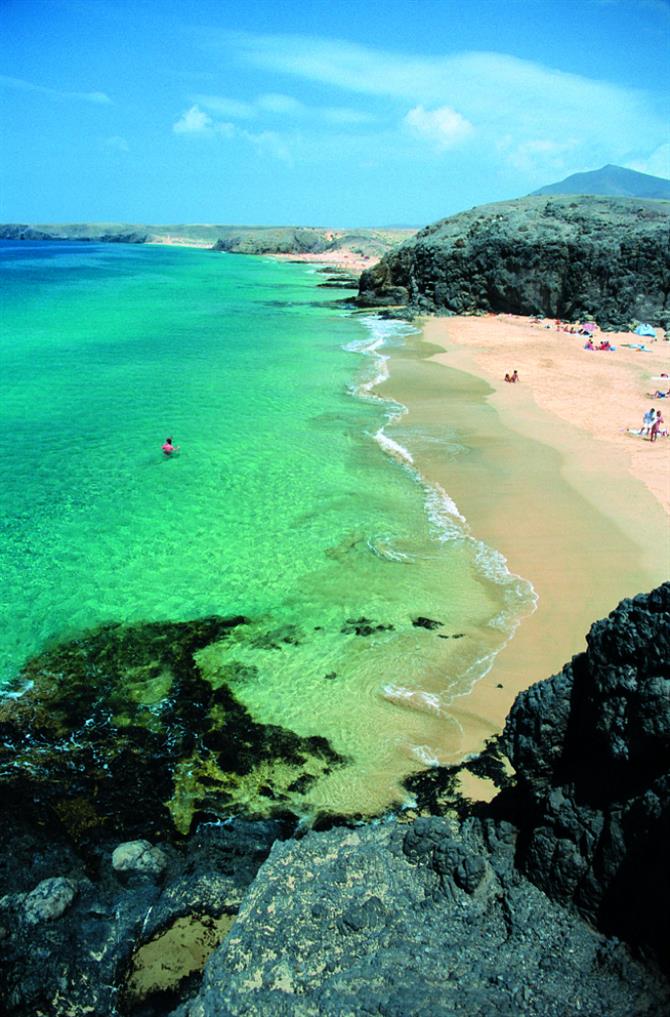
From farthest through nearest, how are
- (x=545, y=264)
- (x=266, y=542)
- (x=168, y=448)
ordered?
1. (x=545, y=264)
2. (x=168, y=448)
3. (x=266, y=542)

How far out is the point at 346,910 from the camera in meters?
5.30

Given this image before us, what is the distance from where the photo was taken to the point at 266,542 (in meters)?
14.6

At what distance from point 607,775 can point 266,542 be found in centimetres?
1003

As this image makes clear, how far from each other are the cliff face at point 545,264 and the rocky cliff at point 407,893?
1750 inches

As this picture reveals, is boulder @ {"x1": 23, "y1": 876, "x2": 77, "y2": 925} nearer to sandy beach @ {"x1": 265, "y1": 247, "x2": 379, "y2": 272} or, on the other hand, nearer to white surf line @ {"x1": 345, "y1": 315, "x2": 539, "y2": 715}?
white surf line @ {"x1": 345, "y1": 315, "x2": 539, "y2": 715}

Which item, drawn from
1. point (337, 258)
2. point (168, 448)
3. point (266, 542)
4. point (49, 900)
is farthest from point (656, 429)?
point (337, 258)

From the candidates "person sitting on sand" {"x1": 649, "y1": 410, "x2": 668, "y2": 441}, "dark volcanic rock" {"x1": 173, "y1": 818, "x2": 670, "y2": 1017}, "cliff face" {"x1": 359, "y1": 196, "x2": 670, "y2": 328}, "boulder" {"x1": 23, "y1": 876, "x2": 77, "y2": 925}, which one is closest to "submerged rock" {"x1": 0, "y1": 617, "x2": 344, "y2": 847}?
"boulder" {"x1": 23, "y1": 876, "x2": 77, "y2": 925}

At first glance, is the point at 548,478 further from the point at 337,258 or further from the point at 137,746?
the point at 337,258

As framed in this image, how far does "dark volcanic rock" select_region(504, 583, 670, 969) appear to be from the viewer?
4652mm

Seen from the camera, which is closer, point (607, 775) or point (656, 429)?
point (607, 775)

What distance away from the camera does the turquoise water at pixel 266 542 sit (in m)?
9.95

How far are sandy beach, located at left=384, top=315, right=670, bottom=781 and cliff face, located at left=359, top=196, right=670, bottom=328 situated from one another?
46.2 feet

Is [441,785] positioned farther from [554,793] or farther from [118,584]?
[118,584]

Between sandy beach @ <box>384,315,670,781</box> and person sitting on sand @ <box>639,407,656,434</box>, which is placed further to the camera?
person sitting on sand @ <box>639,407,656,434</box>
